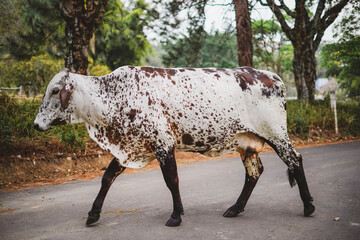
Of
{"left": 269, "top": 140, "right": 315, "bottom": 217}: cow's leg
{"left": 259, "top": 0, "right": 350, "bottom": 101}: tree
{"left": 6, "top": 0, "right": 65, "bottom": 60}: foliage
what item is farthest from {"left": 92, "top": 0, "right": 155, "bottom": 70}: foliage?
{"left": 269, "top": 140, "right": 315, "bottom": 217}: cow's leg

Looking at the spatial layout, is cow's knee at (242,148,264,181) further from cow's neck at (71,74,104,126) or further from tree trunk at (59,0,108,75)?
tree trunk at (59,0,108,75)

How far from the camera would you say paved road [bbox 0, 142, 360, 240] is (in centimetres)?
343

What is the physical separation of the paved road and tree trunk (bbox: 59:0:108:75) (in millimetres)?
4016

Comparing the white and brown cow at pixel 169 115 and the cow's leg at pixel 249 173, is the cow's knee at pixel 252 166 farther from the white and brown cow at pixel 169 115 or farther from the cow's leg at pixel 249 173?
the white and brown cow at pixel 169 115

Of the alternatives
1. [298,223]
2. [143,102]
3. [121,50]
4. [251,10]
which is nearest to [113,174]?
[143,102]

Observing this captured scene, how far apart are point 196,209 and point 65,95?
2264 millimetres

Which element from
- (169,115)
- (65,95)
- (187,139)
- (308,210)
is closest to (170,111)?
(169,115)

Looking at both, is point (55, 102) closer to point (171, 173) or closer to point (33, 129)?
point (171, 173)

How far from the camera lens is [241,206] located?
4043 millimetres

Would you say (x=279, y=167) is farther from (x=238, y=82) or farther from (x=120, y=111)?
(x=120, y=111)

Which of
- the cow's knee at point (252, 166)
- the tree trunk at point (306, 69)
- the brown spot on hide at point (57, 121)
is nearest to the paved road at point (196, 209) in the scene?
the cow's knee at point (252, 166)

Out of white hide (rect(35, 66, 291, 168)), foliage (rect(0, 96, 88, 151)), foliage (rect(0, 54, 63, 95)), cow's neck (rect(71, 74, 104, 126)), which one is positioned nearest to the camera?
white hide (rect(35, 66, 291, 168))

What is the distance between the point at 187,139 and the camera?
12.6ft

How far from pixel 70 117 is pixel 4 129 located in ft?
15.4
